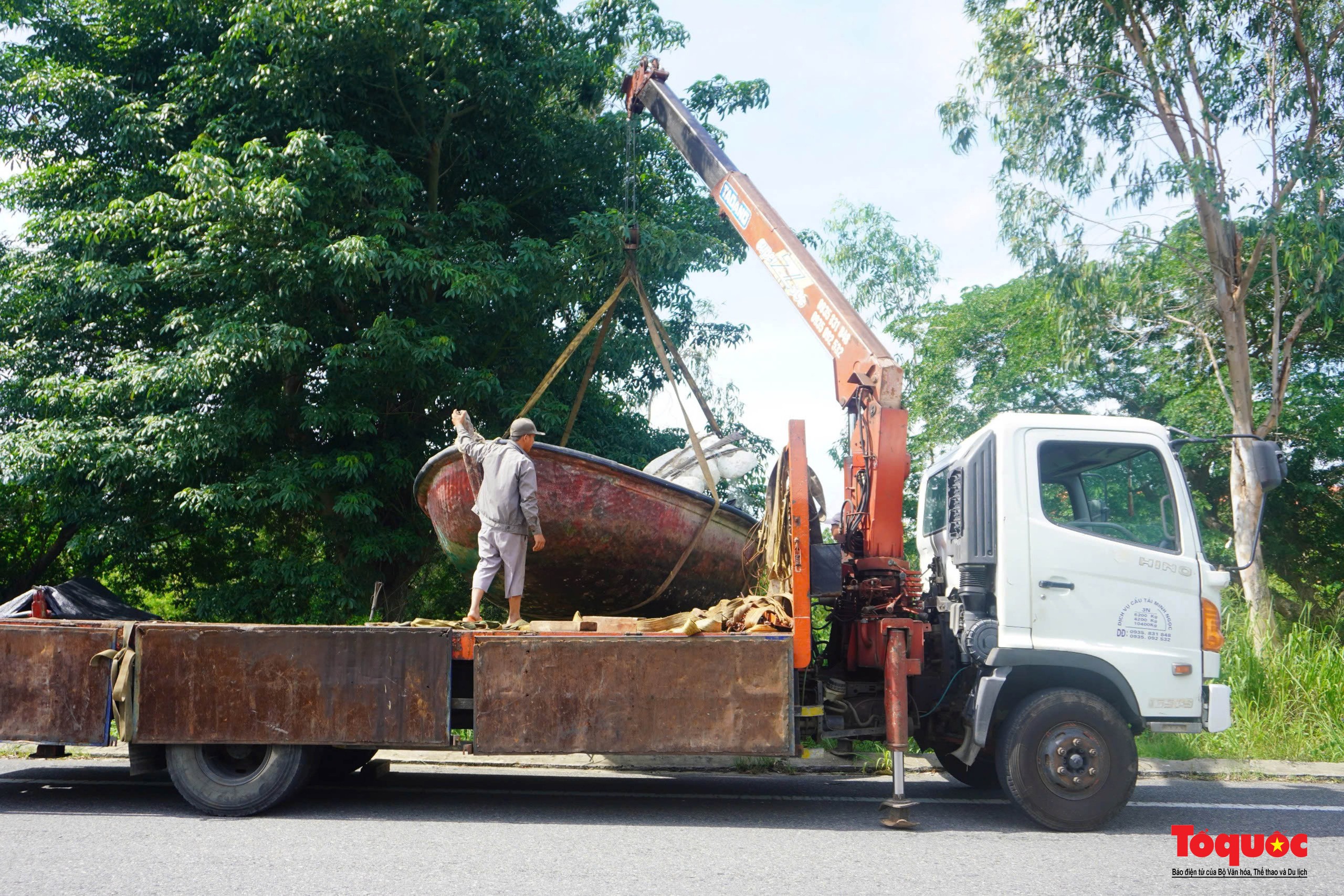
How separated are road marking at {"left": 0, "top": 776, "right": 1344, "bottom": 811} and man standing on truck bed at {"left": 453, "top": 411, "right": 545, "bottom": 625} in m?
1.32

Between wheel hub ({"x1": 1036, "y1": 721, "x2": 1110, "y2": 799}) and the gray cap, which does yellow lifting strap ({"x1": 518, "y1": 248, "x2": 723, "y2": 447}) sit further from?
wheel hub ({"x1": 1036, "y1": 721, "x2": 1110, "y2": 799})

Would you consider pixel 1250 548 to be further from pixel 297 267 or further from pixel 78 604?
pixel 78 604

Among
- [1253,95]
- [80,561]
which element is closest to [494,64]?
[80,561]

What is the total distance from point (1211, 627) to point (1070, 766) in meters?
1.16

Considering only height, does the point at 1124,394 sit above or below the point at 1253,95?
below

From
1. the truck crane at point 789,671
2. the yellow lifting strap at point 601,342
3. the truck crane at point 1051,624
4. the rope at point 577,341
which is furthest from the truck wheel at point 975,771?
the rope at point 577,341

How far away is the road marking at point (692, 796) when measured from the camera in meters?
6.36

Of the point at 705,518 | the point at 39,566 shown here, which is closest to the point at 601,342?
the point at 705,518

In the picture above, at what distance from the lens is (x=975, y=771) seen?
22.8 feet

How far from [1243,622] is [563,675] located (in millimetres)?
9884

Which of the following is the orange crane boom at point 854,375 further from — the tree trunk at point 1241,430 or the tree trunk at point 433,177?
the tree trunk at point 1241,430

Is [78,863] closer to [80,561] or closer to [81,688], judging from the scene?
[81,688]

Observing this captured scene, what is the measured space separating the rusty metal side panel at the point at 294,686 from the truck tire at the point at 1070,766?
332 centimetres

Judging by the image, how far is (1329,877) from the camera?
4.58 meters
